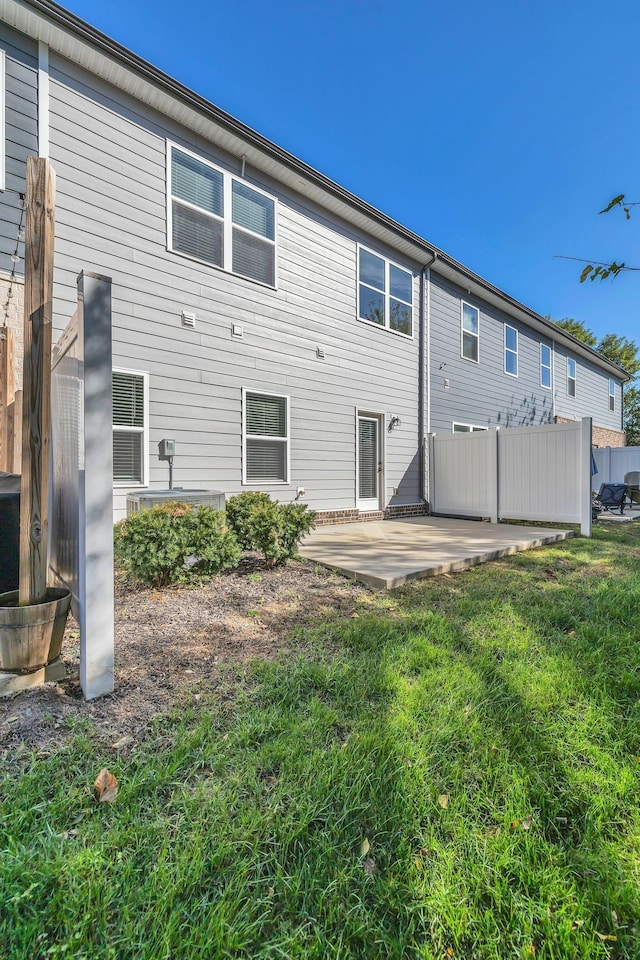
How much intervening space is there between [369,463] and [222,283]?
4470 millimetres

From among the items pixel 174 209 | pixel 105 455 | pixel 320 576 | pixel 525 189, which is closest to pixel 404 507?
pixel 320 576

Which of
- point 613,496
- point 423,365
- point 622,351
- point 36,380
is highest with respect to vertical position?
point 622,351

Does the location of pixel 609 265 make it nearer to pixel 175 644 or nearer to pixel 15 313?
pixel 175 644

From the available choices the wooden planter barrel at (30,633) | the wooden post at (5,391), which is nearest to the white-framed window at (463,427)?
the wooden post at (5,391)

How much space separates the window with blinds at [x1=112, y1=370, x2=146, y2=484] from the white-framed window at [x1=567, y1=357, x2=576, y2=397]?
16.0 m

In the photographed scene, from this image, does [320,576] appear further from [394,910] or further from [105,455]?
[394,910]

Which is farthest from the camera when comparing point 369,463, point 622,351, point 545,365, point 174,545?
point 622,351

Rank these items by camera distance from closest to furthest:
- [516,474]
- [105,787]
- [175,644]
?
[105,787]
[175,644]
[516,474]

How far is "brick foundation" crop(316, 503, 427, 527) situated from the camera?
26.0ft

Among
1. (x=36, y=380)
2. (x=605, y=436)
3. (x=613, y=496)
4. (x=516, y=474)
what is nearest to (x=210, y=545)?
(x=36, y=380)

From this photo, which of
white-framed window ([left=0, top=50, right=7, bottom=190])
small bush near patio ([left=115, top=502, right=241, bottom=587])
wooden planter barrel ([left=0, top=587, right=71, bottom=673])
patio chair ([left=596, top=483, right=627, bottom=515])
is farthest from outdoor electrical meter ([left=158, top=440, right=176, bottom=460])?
patio chair ([left=596, top=483, right=627, bottom=515])

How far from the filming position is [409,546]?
5961 millimetres

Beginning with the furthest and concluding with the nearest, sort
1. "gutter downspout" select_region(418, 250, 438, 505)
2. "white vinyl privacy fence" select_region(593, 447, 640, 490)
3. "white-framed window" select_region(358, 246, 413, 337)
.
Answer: "white vinyl privacy fence" select_region(593, 447, 640, 490), "gutter downspout" select_region(418, 250, 438, 505), "white-framed window" select_region(358, 246, 413, 337)

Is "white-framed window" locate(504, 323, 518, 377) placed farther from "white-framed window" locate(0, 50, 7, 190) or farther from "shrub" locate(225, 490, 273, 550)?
"white-framed window" locate(0, 50, 7, 190)
